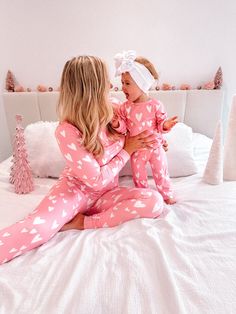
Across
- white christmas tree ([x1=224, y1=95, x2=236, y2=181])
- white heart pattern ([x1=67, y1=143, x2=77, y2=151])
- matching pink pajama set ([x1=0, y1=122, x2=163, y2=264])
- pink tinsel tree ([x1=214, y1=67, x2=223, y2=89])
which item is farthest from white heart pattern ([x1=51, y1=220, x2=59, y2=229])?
pink tinsel tree ([x1=214, y1=67, x2=223, y2=89])

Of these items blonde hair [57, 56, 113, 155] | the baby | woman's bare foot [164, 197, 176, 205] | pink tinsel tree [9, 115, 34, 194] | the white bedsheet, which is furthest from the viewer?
pink tinsel tree [9, 115, 34, 194]

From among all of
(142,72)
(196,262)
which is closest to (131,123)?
(142,72)

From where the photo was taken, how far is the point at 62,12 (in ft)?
5.92

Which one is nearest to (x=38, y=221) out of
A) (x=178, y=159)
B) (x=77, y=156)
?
(x=77, y=156)

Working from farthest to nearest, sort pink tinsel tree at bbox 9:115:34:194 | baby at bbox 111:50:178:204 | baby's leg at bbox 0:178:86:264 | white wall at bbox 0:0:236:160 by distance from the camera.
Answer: white wall at bbox 0:0:236:160 → pink tinsel tree at bbox 9:115:34:194 → baby at bbox 111:50:178:204 → baby's leg at bbox 0:178:86:264

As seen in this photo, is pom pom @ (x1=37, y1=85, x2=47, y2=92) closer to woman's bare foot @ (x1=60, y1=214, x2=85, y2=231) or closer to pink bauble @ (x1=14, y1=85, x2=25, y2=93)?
pink bauble @ (x1=14, y1=85, x2=25, y2=93)

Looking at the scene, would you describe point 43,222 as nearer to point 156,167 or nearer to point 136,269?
point 136,269

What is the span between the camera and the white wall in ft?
5.76

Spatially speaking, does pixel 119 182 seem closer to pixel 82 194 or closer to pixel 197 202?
pixel 82 194

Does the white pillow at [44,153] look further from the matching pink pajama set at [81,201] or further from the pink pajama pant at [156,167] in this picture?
the pink pajama pant at [156,167]

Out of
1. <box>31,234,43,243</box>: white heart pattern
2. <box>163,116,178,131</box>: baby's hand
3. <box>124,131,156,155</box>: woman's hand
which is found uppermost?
<box>163,116,178,131</box>: baby's hand

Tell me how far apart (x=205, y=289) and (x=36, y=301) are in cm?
44

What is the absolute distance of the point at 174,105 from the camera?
1837 millimetres

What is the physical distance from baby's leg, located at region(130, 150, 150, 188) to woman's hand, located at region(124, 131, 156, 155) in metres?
0.04
